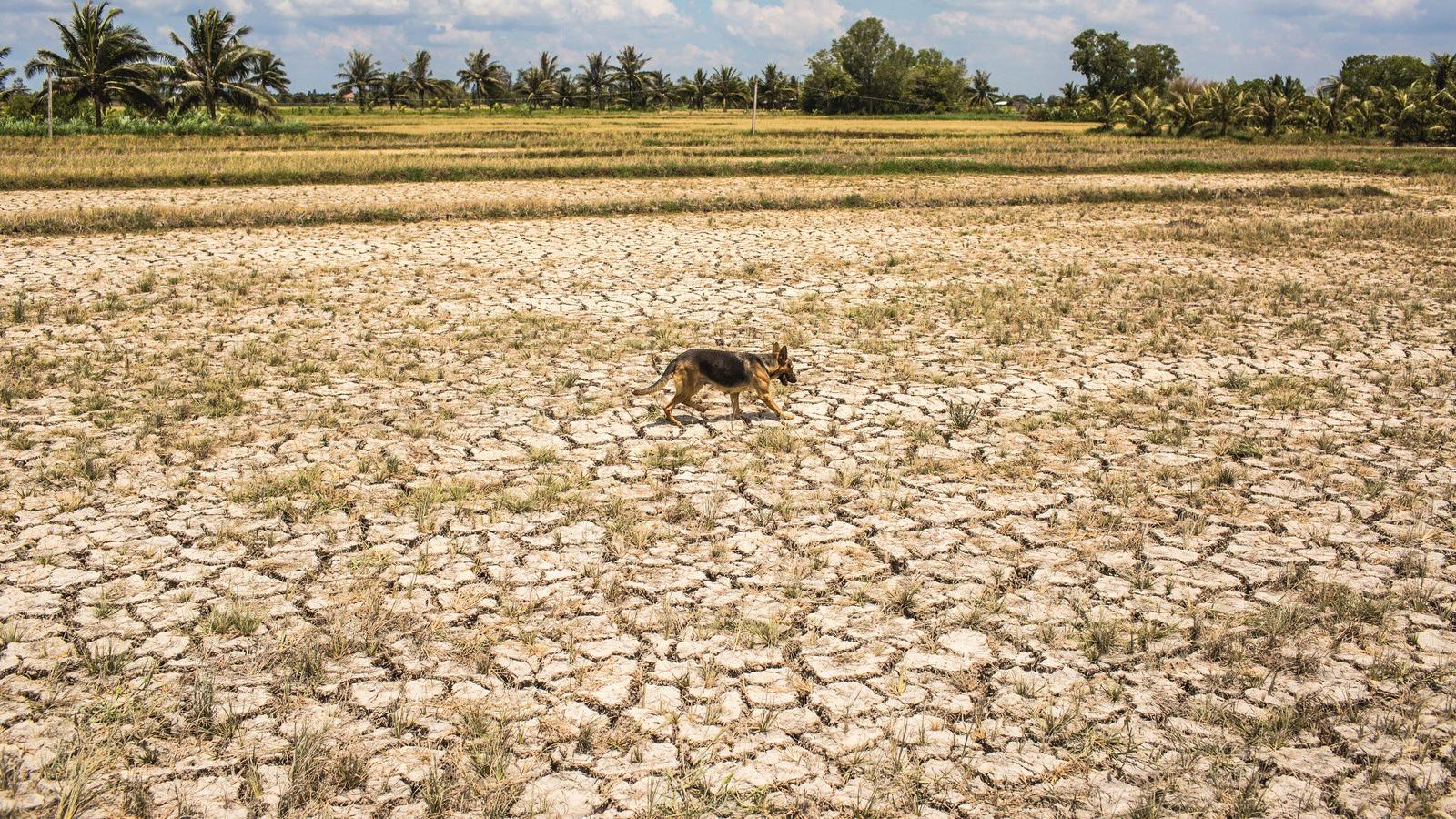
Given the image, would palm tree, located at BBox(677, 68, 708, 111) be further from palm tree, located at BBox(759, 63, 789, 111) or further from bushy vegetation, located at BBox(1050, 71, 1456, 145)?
bushy vegetation, located at BBox(1050, 71, 1456, 145)

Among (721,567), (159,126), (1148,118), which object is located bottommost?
(721,567)

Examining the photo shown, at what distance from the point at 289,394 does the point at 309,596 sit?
377cm

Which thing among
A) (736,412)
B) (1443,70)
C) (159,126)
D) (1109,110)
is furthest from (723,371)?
(1443,70)

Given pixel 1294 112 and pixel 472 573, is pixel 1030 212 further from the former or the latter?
pixel 1294 112

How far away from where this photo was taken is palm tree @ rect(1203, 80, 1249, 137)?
47.3m

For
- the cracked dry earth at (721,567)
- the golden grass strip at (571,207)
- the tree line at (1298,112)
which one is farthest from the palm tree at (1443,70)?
the cracked dry earth at (721,567)

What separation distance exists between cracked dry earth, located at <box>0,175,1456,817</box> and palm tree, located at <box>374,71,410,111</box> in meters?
84.8

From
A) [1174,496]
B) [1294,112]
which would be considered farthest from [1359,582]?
[1294,112]

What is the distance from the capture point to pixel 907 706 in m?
4.17

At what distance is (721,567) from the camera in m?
5.34

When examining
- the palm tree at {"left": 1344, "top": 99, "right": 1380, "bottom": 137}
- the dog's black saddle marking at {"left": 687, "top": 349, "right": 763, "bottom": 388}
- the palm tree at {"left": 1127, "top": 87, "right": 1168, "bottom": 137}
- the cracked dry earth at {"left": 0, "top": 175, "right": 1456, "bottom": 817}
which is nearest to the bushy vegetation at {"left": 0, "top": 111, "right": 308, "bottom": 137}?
the cracked dry earth at {"left": 0, "top": 175, "right": 1456, "bottom": 817}

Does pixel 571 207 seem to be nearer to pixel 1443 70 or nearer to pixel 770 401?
pixel 770 401

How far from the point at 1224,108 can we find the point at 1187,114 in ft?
5.85

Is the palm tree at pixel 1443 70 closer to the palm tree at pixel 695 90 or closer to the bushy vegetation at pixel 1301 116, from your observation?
the bushy vegetation at pixel 1301 116
